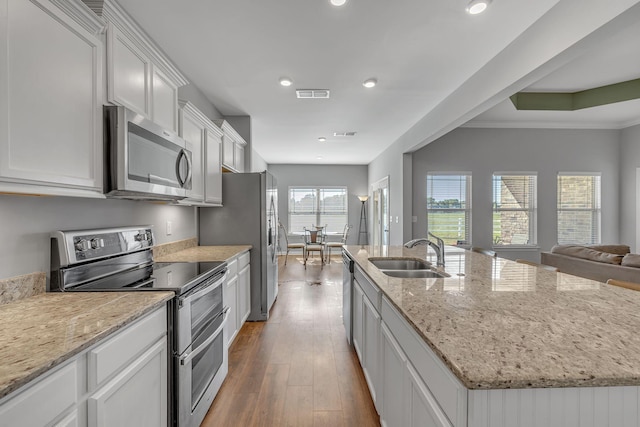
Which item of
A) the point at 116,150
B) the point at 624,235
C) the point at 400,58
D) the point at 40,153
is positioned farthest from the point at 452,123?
the point at 624,235

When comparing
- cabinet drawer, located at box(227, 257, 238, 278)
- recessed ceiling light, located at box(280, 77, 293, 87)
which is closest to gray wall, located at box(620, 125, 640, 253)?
recessed ceiling light, located at box(280, 77, 293, 87)

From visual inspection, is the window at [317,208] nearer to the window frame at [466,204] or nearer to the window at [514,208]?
the window frame at [466,204]

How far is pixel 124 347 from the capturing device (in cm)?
112

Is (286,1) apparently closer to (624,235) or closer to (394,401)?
(394,401)

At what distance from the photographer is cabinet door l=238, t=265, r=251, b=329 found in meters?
3.00

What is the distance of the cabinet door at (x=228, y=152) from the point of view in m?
3.47

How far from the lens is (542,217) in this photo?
220 inches

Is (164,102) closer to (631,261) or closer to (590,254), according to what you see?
(631,261)

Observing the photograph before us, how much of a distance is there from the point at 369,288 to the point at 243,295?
172 centimetres

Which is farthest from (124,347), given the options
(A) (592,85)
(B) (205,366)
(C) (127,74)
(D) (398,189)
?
(A) (592,85)

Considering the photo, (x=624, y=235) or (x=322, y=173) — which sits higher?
(x=322, y=173)

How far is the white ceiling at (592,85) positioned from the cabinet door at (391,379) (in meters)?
2.21

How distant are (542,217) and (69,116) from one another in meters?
6.81

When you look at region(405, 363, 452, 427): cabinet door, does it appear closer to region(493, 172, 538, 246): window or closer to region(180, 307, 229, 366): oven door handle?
region(180, 307, 229, 366): oven door handle
